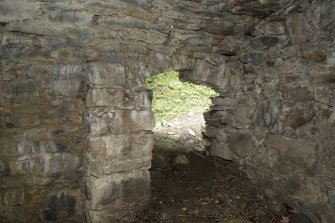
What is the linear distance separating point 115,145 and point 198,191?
108 centimetres

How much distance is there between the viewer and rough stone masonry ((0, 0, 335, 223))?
2.40 m

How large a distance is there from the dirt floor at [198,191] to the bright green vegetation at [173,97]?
1184mm

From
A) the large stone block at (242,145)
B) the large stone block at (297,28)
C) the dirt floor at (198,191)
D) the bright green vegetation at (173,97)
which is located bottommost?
the dirt floor at (198,191)

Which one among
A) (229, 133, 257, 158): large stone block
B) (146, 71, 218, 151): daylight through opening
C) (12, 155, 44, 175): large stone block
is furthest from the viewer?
(146, 71, 218, 151): daylight through opening

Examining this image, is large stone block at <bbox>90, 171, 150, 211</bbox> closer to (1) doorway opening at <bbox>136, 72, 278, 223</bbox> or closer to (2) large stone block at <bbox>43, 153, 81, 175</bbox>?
(1) doorway opening at <bbox>136, 72, 278, 223</bbox>

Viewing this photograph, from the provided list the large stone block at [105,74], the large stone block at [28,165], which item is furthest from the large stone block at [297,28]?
the large stone block at [28,165]

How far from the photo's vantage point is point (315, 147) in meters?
2.51

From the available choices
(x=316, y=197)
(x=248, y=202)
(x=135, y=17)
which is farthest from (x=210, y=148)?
(x=135, y=17)

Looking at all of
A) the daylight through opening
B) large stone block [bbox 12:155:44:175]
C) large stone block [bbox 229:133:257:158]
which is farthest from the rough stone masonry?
the daylight through opening

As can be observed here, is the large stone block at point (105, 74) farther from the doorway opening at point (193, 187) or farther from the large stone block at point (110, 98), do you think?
the doorway opening at point (193, 187)

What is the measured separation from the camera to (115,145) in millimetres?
2660

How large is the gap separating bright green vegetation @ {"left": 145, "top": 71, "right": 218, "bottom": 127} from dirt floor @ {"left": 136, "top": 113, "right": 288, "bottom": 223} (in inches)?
46.6

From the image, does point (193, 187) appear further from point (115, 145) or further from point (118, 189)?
point (115, 145)

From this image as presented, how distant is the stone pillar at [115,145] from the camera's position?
2598 millimetres
